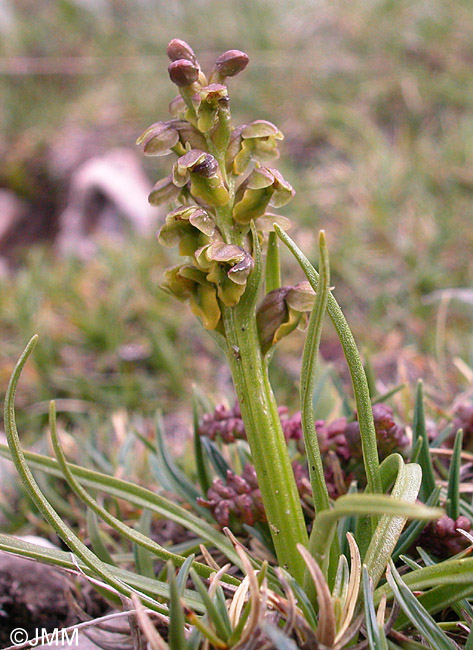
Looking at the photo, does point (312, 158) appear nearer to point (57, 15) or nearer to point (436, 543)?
point (436, 543)

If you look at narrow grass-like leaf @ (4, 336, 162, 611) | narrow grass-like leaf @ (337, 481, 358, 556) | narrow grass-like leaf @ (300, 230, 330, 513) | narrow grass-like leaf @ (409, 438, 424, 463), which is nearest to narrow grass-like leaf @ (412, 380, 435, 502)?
narrow grass-like leaf @ (409, 438, 424, 463)

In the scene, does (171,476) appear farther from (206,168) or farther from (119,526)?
(206,168)

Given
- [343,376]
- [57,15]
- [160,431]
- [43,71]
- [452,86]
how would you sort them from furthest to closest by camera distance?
[57,15]
[43,71]
[452,86]
[343,376]
[160,431]

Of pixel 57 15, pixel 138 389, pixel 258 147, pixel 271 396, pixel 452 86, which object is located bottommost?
pixel 138 389

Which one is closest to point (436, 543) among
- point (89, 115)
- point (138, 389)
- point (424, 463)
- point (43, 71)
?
point (424, 463)

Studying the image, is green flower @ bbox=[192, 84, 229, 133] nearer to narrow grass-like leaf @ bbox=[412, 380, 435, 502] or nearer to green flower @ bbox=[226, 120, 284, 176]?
green flower @ bbox=[226, 120, 284, 176]

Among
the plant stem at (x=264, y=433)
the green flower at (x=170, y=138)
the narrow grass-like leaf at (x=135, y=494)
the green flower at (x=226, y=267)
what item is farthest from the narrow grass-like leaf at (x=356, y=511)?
the green flower at (x=170, y=138)
